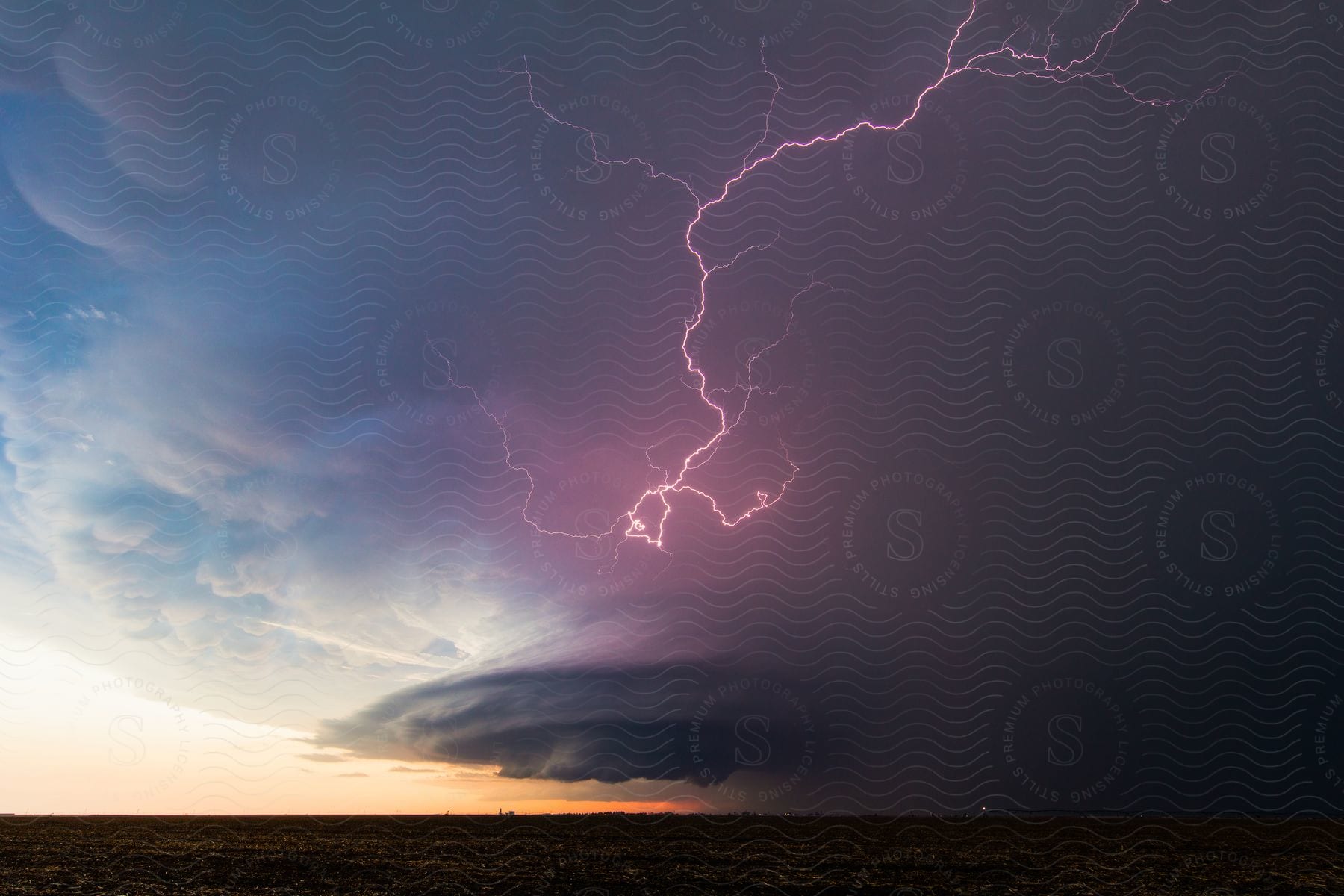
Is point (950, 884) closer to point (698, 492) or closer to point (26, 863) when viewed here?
point (698, 492)

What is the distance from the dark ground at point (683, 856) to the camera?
1413 centimetres

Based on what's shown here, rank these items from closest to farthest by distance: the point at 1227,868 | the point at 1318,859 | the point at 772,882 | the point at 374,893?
the point at 374,893
the point at 772,882
the point at 1227,868
the point at 1318,859

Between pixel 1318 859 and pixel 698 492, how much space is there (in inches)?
570

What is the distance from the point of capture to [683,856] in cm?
1672

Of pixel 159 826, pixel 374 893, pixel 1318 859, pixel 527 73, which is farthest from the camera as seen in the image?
pixel 159 826

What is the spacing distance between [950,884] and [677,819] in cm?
1109

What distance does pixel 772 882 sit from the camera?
14383 millimetres

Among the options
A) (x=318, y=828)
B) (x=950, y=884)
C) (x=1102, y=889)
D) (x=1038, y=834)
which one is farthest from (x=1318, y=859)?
(x=318, y=828)

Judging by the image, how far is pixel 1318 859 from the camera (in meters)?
17.1

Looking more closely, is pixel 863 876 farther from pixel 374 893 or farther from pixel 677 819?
pixel 677 819

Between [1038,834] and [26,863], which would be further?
[1038,834]

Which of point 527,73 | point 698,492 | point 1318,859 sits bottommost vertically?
point 1318,859

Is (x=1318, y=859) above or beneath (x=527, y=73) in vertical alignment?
beneath

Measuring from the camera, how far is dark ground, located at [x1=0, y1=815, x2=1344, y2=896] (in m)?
14.1
